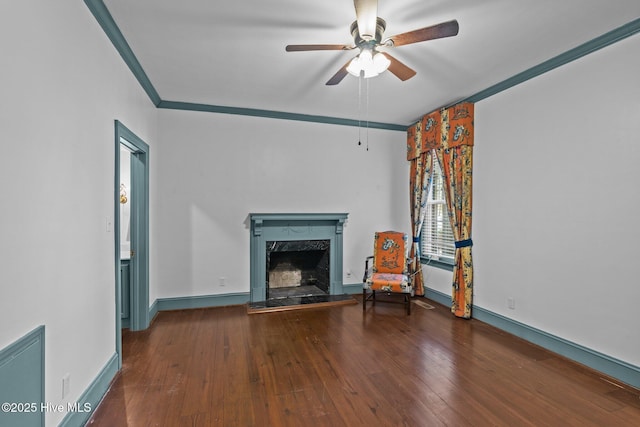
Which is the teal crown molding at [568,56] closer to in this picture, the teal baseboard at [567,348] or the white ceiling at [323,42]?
the white ceiling at [323,42]

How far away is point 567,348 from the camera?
9.05 ft

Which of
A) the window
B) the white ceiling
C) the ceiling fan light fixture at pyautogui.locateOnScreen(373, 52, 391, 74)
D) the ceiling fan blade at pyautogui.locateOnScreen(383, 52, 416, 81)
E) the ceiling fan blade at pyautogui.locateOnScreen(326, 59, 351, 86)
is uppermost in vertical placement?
the white ceiling

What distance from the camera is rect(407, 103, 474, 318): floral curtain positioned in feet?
12.3

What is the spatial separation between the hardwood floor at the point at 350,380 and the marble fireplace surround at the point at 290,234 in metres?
0.89

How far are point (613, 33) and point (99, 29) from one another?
12.9 ft

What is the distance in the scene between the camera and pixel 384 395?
2193mm

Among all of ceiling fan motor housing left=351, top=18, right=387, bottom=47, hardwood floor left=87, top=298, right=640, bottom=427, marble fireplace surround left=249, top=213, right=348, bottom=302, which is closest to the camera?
hardwood floor left=87, top=298, right=640, bottom=427

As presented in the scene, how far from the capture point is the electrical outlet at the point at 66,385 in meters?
1.71

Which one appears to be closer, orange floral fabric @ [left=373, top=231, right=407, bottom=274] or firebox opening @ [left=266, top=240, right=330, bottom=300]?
orange floral fabric @ [left=373, top=231, right=407, bottom=274]

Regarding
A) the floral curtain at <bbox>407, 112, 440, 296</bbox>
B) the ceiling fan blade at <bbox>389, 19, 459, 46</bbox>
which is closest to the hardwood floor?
the floral curtain at <bbox>407, 112, 440, 296</bbox>

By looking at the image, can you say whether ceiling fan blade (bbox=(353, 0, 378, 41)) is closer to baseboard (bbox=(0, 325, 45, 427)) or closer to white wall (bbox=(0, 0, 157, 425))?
white wall (bbox=(0, 0, 157, 425))

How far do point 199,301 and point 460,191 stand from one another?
12.3 feet

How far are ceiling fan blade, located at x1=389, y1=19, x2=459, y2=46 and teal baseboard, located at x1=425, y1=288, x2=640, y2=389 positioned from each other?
2.85 meters

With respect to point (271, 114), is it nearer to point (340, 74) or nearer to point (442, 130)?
point (340, 74)
